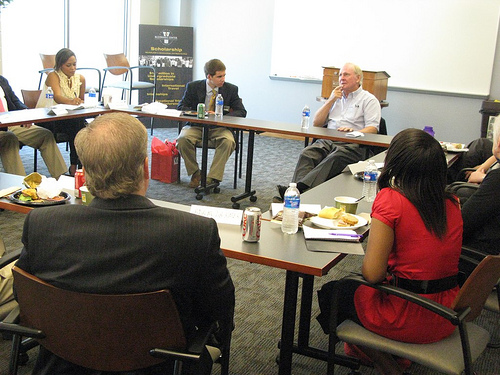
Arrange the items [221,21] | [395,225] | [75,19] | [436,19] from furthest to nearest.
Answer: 1. [221,21]
2. [75,19]
3. [436,19]
4. [395,225]

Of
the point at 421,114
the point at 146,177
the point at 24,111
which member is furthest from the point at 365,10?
the point at 146,177

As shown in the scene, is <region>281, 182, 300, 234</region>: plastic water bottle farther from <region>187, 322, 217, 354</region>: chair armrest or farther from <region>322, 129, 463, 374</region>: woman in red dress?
<region>187, 322, 217, 354</region>: chair armrest

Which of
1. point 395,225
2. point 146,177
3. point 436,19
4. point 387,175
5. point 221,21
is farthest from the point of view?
point 221,21

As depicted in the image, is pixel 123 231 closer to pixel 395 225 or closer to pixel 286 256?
pixel 286 256

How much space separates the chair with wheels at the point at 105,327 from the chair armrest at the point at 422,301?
0.69 metres

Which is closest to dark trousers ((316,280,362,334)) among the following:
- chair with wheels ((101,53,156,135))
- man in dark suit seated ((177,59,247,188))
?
man in dark suit seated ((177,59,247,188))

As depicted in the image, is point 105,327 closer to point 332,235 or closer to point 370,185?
point 332,235

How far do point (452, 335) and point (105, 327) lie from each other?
4.02 feet

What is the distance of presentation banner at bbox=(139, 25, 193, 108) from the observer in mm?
8531

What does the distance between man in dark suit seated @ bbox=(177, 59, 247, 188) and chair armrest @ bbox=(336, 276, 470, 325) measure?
3.49m

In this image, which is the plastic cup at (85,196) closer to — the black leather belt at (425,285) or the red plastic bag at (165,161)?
the black leather belt at (425,285)

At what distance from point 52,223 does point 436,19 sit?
6.76m

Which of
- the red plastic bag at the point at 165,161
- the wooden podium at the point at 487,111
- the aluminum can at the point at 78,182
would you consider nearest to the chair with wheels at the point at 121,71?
the red plastic bag at the point at 165,161

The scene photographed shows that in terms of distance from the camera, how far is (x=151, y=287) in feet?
4.77
